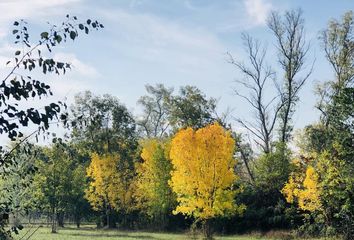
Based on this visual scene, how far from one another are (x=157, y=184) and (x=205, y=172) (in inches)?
585

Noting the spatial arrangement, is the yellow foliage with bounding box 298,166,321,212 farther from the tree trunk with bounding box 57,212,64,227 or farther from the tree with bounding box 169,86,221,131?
the tree trunk with bounding box 57,212,64,227

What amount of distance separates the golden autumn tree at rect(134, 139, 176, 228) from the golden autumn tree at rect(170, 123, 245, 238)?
13064 mm

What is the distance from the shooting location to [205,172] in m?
33.3

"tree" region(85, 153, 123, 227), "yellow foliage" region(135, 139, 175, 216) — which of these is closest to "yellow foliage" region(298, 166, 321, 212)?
"yellow foliage" region(135, 139, 175, 216)

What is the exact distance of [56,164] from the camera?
48688 millimetres

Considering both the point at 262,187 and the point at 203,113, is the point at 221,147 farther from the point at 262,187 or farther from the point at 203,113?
the point at 203,113

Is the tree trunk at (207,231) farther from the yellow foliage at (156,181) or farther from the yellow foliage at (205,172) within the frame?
the yellow foliage at (156,181)

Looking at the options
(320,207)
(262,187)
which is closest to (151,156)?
(262,187)

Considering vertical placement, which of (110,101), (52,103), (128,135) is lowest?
(52,103)

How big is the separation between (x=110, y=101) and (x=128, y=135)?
459 centimetres

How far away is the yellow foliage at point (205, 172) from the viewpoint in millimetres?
33188

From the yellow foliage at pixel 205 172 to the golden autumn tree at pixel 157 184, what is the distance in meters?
13.2

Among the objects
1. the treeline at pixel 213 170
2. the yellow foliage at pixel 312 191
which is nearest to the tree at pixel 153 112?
the treeline at pixel 213 170

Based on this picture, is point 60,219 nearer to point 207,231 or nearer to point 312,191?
point 207,231
